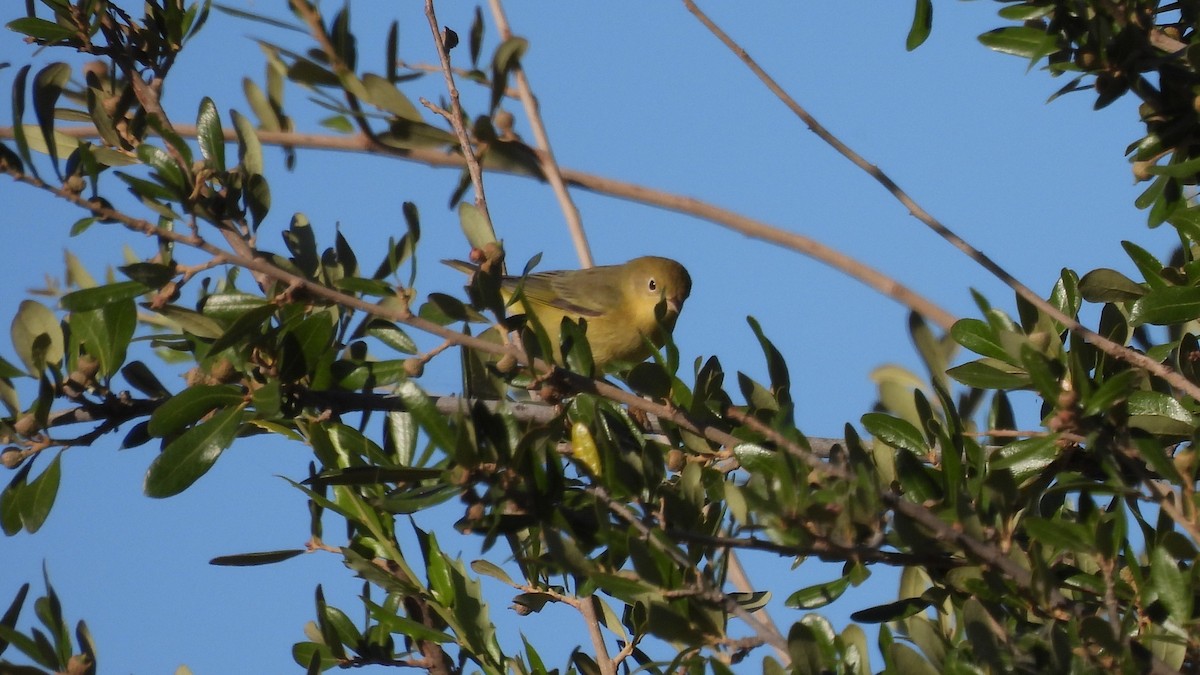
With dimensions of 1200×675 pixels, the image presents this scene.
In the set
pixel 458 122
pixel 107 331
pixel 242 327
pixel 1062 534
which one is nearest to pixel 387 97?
pixel 458 122

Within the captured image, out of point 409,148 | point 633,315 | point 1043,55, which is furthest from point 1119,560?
point 633,315

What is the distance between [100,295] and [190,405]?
11.0 inches

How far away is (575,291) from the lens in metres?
7.95

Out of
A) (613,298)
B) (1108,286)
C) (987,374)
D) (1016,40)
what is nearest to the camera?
(987,374)

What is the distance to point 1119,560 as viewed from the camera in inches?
96.7

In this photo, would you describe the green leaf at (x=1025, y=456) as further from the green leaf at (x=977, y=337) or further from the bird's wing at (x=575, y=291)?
the bird's wing at (x=575, y=291)

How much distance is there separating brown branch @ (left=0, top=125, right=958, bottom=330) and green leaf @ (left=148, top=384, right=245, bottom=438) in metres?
0.58

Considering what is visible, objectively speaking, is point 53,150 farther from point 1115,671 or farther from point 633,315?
point 633,315

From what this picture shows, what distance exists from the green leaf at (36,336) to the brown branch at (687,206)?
0.52 meters

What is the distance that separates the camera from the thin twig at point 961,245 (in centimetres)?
237

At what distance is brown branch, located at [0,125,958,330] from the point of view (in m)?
2.95

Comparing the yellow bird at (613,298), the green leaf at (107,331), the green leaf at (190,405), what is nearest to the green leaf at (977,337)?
the green leaf at (190,405)

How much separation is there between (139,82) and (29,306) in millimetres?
545

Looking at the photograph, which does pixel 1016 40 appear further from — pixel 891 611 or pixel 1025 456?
pixel 891 611
